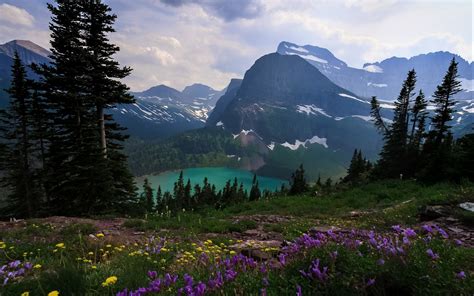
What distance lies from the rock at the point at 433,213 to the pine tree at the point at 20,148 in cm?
3043

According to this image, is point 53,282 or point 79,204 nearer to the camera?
point 53,282

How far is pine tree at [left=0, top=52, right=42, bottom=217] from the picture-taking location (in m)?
25.3

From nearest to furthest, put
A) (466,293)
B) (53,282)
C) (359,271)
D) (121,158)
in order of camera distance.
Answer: (466,293), (359,271), (53,282), (121,158)

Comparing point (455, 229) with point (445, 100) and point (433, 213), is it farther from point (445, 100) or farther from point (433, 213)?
point (445, 100)

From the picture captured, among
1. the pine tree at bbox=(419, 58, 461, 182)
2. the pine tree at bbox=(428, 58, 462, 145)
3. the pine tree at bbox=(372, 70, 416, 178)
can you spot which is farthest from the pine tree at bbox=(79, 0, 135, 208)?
the pine tree at bbox=(428, 58, 462, 145)

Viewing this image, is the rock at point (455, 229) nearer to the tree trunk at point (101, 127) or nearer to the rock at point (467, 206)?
the rock at point (467, 206)

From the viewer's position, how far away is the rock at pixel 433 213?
→ 986 cm

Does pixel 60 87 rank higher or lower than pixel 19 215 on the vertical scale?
higher

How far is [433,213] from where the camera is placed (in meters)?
10.1

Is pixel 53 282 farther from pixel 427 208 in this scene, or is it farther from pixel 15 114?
pixel 15 114

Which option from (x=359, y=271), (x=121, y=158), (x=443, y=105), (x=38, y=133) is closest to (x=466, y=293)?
(x=359, y=271)

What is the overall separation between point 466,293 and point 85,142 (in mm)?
22286

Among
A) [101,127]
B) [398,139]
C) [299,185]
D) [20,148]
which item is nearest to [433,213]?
[101,127]

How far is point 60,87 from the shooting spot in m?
20.4
